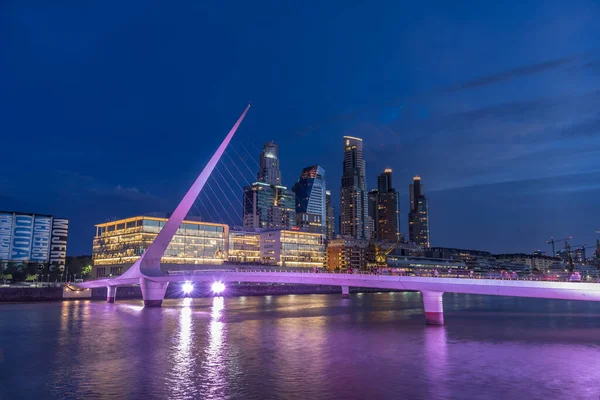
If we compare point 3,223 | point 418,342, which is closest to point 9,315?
point 418,342

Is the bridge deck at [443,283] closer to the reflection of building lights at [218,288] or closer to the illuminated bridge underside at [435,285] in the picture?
the illuminated bridge underside at [435,285]

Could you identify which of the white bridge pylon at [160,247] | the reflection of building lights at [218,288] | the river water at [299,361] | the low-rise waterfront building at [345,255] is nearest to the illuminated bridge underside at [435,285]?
the white bridge pylon at [160,247]

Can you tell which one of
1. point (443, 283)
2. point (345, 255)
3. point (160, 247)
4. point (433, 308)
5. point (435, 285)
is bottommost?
point (433, 308)

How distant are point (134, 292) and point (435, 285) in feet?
201

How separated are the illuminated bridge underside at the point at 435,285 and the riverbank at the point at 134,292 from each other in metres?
27.9

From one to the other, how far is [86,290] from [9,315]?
32065 millimetres

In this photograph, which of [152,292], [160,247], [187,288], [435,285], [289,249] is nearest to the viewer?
[435,285]

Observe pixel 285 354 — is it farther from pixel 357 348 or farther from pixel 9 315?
pixel 9 315

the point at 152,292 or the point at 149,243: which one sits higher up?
the point at 149,243

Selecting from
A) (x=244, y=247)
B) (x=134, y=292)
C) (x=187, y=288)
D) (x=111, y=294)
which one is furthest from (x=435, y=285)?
(x=244, y=247)

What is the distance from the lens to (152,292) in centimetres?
5678

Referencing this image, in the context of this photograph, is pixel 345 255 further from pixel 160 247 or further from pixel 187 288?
pixel 160 247

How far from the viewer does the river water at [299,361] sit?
56.0 feet

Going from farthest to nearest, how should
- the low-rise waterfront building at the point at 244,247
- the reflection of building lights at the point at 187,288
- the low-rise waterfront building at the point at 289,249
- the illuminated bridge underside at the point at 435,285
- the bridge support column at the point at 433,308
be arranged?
the low-rise waterfront building at the point at 289,249
the low-rise waterfront building at the point at 244,247
the reflection of building lights at the point at 187,288
the bridge support column at the point at 433,308
the illuminated bridge underside at the point at 435,285
